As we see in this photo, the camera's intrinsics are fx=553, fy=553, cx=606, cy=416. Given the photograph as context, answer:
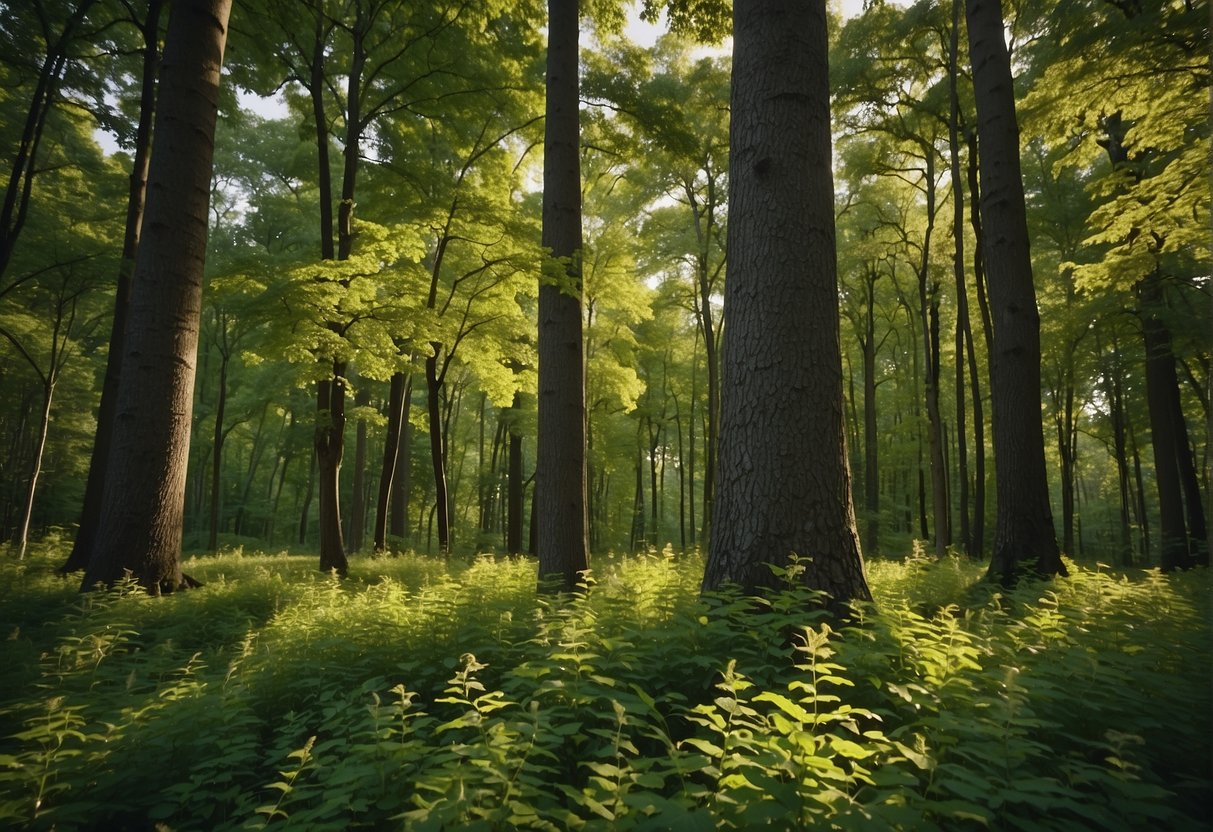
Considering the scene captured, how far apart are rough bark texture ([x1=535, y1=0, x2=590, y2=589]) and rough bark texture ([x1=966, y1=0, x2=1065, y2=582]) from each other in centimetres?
511

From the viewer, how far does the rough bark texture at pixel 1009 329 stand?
6645 mm

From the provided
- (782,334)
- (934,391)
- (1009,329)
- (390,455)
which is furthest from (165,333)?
(934,391)

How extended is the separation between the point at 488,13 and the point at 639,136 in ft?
10.5

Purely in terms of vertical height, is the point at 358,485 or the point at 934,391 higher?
the point at 934,391

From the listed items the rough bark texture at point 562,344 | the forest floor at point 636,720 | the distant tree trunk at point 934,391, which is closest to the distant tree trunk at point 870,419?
the distant tree trunk at point 934,391

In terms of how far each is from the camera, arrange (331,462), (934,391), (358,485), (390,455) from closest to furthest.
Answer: (331,462)
(390,455)
(934,391)
(358,485)

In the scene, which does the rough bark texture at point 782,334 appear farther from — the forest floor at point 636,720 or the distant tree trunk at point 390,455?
the distant tree trunk at point 390,455

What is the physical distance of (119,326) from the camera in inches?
387

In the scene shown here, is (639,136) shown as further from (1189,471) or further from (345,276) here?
(1189,471)

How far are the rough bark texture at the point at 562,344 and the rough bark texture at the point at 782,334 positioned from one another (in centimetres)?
245

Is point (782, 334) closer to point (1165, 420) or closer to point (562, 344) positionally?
point (562, 344)

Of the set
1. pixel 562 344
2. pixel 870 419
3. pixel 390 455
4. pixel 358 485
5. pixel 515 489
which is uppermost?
pixel 870 419

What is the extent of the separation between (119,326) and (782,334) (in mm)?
11588

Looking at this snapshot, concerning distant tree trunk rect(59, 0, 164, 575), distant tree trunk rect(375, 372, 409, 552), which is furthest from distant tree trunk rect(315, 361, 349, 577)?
distant tree trunk rect(59, 0, 164, 575)
